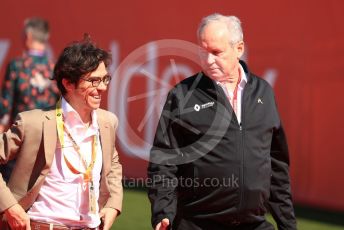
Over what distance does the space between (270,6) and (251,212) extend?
520 cm

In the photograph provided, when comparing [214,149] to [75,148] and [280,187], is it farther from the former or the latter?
[75,148]

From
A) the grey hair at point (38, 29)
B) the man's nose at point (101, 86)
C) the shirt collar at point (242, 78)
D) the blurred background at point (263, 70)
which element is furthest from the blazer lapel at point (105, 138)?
the blurred background at point (263, 70)

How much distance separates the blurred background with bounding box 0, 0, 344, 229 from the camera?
903 centimetres

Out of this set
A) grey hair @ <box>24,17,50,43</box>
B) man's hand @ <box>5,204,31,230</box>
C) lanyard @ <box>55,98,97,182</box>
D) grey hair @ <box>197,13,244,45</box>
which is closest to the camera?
man's hand @ <box>5,204,31,230</box>

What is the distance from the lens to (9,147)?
438 cm

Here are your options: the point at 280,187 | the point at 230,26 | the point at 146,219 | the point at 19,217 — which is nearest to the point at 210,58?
the point at 230,26

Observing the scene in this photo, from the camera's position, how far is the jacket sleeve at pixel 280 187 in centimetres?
478

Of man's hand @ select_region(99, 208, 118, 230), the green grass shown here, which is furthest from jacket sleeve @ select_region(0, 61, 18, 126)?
man's hand @ select_region(99, 208, 118, 230)

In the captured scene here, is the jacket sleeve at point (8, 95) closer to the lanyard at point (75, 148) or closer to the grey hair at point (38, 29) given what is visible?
the grey hair at point (38, 29)

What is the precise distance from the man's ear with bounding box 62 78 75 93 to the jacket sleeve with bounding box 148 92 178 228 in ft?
1.58

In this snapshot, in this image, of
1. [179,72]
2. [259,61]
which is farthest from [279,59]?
[179,72]

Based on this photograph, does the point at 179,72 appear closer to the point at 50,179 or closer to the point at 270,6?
the point at 270,6

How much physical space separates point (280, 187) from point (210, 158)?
1.65ft

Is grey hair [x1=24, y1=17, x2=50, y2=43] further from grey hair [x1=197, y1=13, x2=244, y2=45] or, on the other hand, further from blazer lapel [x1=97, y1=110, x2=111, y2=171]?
grey hair [x1=197, y1=13, x2=244, y2=45]
